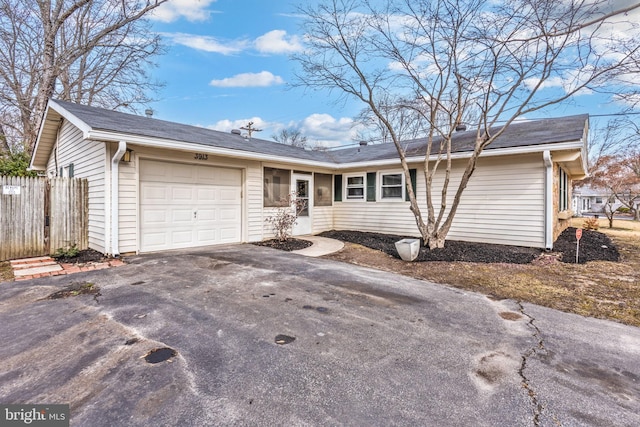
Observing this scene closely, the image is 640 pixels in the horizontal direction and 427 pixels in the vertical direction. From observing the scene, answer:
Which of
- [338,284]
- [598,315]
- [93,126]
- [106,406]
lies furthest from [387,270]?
[93,126]

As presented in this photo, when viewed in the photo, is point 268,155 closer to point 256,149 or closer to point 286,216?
point 256,149

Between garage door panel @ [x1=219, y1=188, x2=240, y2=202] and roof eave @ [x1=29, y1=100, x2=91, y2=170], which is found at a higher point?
roof eave @ [x1=29, y1=100, x2=91, y2=170]

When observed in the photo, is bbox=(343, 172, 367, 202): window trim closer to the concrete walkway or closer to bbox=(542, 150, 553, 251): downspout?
the concrete walkway

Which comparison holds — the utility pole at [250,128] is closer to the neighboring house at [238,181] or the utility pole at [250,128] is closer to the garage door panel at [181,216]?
the neighboring house at [238,181]

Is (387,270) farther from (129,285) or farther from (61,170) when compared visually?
(61,170)

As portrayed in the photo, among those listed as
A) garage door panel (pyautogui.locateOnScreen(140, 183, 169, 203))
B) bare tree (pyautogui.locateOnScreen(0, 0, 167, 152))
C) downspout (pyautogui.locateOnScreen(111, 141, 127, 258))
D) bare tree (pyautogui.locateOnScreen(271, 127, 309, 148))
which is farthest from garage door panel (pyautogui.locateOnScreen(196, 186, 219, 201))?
bare tree (pyautogui.locateOnScreen(271, 127, 309, 148))

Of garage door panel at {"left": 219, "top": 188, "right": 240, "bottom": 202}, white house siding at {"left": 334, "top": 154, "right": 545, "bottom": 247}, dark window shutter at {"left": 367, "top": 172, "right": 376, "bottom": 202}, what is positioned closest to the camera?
white house siding at {"left": 334, "top": 154, "right": 545, "bottom": 247}

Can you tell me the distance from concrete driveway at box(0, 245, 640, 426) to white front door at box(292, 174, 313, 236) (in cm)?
578

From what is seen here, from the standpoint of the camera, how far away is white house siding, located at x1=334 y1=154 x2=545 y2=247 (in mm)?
7598

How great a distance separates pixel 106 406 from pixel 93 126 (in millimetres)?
5511

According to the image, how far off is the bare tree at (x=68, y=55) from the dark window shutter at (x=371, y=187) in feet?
32.7

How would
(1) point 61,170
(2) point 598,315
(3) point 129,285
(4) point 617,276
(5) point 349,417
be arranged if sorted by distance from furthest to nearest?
(1) point 61,170
(4) point 617,276
(3) point 129,285
(2) point 598,315
(5) point 349,417

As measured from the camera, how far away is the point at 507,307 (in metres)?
3.87

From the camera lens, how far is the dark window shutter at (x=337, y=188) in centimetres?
1137
